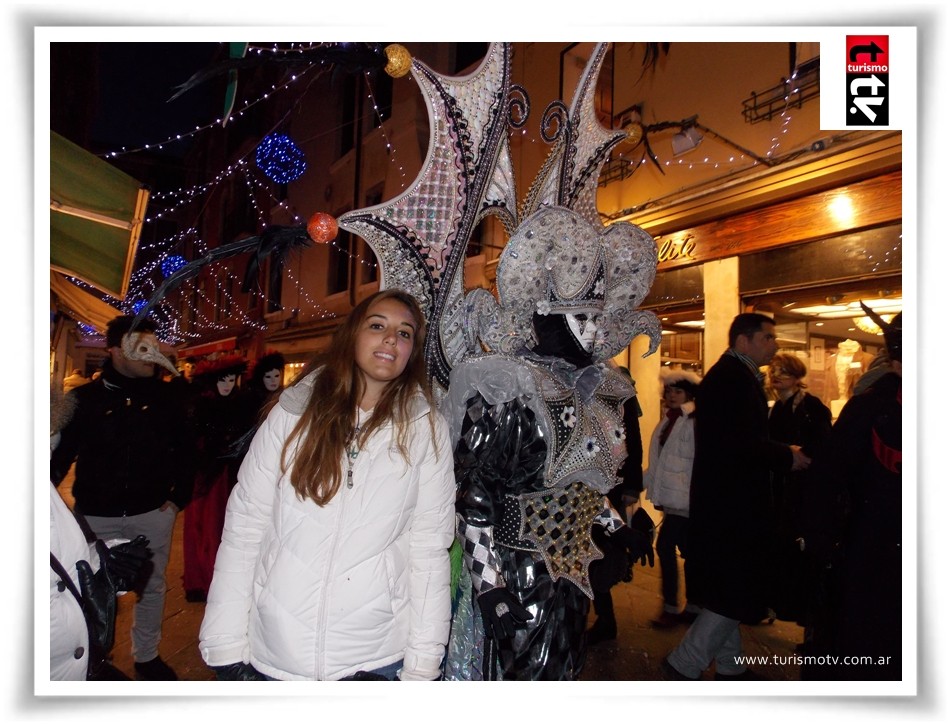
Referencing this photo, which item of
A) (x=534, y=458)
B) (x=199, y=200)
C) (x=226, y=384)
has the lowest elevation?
(x=534, y=458)

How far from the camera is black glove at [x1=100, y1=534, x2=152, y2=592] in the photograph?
5.23 feet

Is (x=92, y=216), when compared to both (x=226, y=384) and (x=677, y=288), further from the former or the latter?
(x=677, y=288)

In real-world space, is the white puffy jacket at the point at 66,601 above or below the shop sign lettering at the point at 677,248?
below

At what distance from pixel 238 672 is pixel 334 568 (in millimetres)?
376

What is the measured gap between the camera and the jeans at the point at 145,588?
278 centimetres

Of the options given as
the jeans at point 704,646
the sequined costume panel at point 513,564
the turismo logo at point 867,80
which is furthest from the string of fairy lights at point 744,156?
the sequined costume panel at point 513,564

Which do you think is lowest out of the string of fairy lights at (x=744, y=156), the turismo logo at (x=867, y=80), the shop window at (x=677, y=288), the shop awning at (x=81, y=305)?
the shop awning at (x=81, y=305)

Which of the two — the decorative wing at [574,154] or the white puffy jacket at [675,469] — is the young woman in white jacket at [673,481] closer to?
the white puffy jacket at [675,469]

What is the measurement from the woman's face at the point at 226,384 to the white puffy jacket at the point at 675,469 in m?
3.06

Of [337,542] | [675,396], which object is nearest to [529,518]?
[337,542]

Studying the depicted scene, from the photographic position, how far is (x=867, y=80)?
2.00m

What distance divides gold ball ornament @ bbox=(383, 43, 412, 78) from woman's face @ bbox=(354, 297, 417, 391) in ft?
2.48
